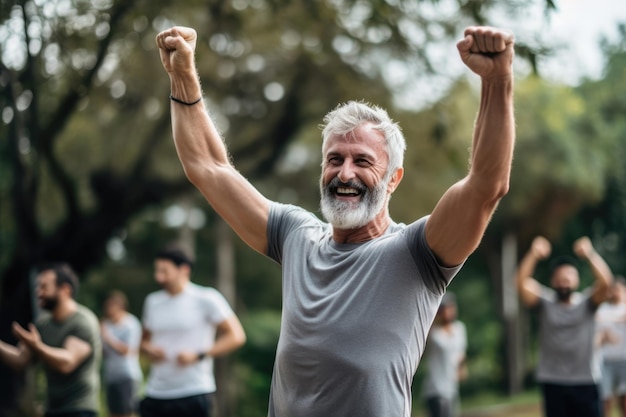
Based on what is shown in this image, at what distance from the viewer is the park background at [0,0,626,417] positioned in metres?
10.4

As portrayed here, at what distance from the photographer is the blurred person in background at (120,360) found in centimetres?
1197

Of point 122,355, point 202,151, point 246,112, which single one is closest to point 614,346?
point 122,355

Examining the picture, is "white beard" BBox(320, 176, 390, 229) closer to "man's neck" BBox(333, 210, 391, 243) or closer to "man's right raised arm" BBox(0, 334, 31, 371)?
"man's neck" BBox(333, 210, 391, 243)

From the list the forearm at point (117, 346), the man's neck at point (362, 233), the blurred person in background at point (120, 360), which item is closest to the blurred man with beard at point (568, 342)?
the forearm at point (117, 346)

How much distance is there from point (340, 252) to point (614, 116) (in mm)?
24556

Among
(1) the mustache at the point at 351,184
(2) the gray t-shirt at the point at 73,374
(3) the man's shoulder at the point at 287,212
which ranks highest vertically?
(1) the mustache at the point at 351,184

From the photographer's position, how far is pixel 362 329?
120 inches

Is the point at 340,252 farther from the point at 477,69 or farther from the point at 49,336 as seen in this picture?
the point at 49,336

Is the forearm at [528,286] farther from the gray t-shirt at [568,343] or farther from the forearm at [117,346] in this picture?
the forearm at [117,346]

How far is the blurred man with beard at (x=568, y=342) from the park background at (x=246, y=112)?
215 centimetres

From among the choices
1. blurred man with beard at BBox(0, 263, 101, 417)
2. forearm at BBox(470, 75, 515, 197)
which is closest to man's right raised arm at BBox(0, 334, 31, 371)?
blurred man with beard at BBox(0, 263, 101, 417)

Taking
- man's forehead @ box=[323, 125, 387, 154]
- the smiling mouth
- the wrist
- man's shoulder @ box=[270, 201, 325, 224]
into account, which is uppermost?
the wrist

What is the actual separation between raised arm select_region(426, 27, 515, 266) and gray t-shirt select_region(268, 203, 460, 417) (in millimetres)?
173

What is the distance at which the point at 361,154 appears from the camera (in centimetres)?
324
